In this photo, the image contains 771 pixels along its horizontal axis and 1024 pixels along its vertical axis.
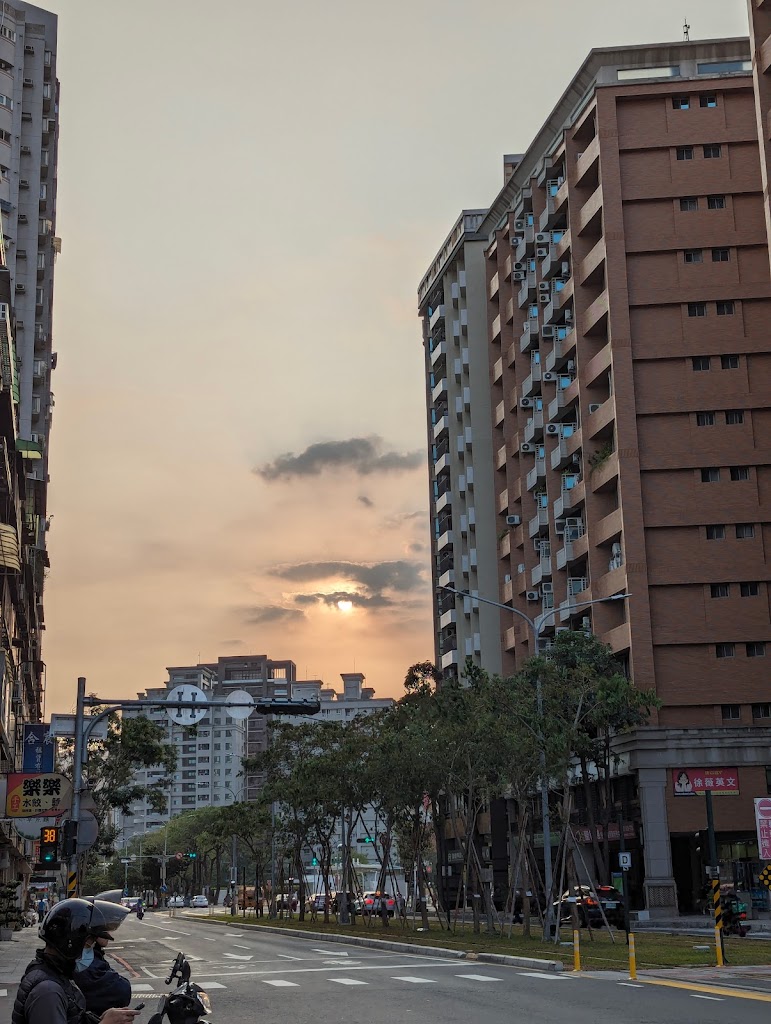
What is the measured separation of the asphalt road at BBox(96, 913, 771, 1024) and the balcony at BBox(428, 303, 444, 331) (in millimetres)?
68397

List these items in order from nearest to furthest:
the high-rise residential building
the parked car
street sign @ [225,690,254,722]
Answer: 1. street sign @ [225,690,254,722]
2. the parked car
3. the high-rise residential building

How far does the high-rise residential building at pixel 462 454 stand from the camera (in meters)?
87.8

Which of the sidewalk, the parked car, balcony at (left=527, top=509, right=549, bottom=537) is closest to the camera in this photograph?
the sidewalk

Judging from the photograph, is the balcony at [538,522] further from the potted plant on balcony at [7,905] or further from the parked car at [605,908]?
the potted plant on balcony at [7,905]

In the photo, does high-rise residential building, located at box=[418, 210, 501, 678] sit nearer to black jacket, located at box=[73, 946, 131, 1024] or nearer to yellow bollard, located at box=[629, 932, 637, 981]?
yellow bollard, located at box=[629, 932, 637, 981]

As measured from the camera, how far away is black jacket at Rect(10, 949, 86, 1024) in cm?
541

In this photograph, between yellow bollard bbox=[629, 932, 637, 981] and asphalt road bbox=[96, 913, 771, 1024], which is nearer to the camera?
asphalt road bbox=[96, 913, 771, 1024]

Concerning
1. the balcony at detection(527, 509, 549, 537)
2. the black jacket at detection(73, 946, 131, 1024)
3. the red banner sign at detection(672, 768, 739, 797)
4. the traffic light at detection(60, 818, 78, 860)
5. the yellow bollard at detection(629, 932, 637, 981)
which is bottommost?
the yellow bollard at detection(629, 932, 637, 981)

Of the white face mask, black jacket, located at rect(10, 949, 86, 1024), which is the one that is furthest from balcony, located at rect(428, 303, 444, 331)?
black jacket, located at rect(10, 949, 86, 1024)

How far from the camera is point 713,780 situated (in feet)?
190

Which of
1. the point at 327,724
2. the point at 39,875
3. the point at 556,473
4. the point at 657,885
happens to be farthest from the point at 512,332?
the point at 39,875

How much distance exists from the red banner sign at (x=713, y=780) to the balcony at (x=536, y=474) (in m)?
21.9

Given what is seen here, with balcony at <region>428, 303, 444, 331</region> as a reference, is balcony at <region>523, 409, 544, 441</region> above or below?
below

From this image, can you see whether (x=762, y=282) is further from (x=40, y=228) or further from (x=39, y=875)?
(x=39, y=875)
